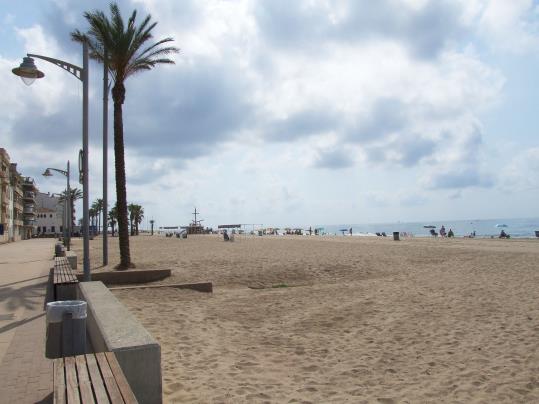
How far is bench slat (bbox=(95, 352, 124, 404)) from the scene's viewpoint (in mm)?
3284

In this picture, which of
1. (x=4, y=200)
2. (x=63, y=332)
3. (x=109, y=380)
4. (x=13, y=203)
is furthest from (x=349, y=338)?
(x=13, y=203)

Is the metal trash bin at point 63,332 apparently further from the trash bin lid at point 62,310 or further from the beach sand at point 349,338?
the beach sand at point 349,338

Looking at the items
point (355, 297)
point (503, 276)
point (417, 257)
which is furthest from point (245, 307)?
point (417, 257)

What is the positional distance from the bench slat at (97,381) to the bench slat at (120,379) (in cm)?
10

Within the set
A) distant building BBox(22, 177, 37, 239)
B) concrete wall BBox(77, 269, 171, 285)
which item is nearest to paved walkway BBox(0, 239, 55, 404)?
concrete wall BBox(77, 269, 171, 285)

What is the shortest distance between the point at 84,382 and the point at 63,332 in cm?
111

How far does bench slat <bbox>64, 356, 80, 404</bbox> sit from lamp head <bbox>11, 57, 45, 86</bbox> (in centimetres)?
751

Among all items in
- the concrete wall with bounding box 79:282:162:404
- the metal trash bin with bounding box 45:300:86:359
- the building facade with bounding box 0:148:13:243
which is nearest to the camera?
the concrete wall with bounding box 79:282:162:404

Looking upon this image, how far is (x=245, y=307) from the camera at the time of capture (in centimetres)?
1028

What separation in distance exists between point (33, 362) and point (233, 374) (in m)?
2.33

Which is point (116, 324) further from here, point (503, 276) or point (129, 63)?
point (129, 63)

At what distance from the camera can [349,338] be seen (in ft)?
24.6

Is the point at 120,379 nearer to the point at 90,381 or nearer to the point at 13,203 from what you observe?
the point at 90,381

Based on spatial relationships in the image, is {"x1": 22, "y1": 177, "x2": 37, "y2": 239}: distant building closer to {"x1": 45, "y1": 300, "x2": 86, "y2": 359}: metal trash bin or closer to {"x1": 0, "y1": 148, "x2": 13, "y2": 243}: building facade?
{"x1": 0, "y1": 148, "x2": 13, "y2": 243}: building facade
